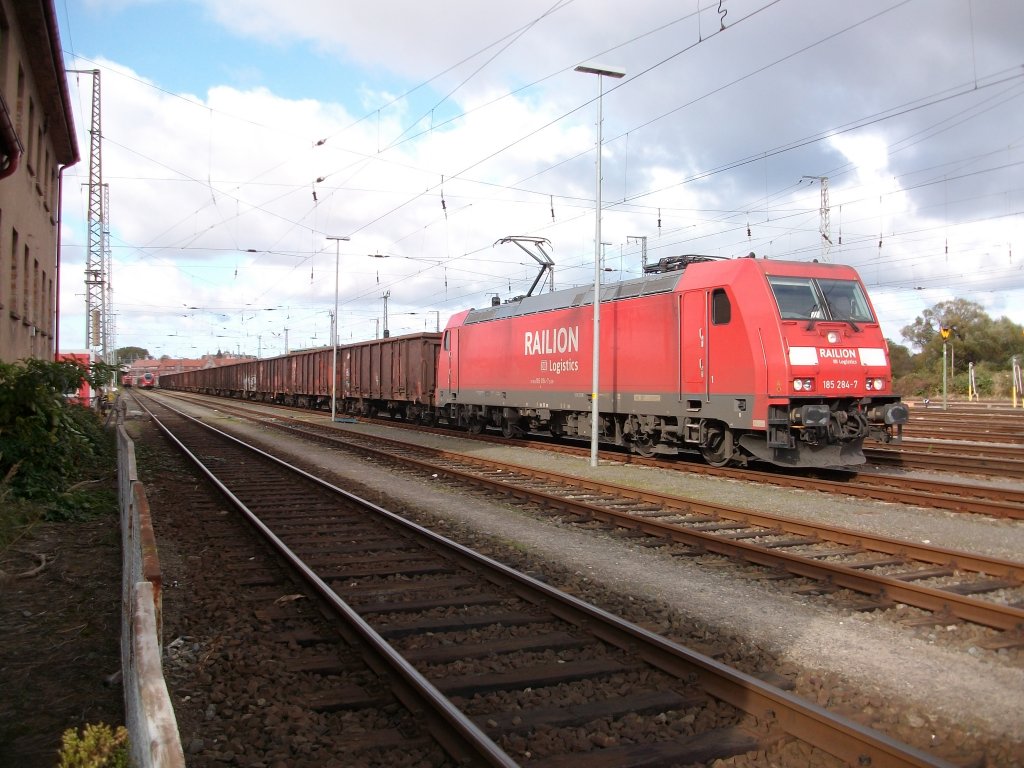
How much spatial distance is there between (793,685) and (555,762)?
5.34ft

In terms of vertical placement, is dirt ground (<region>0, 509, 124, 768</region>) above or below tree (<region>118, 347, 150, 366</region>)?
below

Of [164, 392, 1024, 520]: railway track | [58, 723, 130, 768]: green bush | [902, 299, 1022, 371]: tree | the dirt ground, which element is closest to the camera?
[58, 723, 130, 768]: green bush

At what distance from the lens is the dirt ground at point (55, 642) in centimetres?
413

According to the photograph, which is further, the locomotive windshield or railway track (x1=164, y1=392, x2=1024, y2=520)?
the locomotive windshield

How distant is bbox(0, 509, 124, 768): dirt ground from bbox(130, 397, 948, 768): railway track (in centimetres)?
142

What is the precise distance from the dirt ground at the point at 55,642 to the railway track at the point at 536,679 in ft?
4.67

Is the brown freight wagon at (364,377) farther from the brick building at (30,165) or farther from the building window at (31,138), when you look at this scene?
the building window at (31,138)

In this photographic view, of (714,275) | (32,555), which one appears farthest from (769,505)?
(32,555)

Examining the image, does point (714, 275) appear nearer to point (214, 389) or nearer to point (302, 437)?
point (302, 437)

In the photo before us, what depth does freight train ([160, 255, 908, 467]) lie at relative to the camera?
11250 mm

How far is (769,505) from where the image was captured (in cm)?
988

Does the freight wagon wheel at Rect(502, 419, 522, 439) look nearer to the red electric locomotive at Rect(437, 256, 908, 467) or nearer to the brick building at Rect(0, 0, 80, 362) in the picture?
the red electric locomotive at Rect(437, 256, 908, 467)

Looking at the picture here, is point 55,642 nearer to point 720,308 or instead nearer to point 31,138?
point 720,308

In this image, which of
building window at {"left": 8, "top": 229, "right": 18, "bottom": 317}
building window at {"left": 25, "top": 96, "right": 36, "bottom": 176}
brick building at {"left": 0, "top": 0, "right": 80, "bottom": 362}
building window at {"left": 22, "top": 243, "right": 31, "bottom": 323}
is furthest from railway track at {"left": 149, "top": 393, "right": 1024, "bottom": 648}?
building window at {"left": 25, "top": 96, "right": 36, "bottom": 176}
